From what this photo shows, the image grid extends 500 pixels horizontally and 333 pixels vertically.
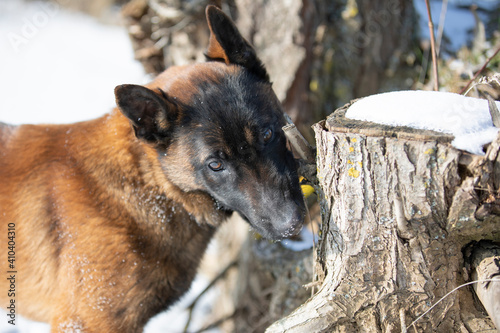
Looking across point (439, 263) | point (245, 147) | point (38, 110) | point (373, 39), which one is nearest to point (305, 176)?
point (245, 147)

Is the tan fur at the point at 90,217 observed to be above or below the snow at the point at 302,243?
above

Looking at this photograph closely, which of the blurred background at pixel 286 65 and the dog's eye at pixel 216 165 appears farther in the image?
the blurred background at pixel 286 65

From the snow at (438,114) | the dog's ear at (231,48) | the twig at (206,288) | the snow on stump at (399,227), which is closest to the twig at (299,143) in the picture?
the snow on stump at (399,227)

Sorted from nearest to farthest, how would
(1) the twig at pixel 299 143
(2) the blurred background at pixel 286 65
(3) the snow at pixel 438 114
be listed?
1. (3) the snow at pixel 438 114
2. (1) the twig at pixel 299 143
3. (2) the blurred background at pixel 286 65

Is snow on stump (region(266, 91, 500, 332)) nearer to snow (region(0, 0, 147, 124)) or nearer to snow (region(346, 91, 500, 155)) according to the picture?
snow (region(346, 91, 500, 155))

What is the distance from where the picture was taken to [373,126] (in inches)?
71.8

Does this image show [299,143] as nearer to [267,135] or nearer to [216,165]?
[267,135]

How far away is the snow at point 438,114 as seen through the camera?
1.68 m

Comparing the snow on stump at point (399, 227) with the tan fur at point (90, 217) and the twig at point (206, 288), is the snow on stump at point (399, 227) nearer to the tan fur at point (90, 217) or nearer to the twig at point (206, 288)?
the tan fur at point (90, 217)

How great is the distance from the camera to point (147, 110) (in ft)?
7.98

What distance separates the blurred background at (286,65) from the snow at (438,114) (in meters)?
1.92

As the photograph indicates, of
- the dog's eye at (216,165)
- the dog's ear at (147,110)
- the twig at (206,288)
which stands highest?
the dog's ear at (147,110)

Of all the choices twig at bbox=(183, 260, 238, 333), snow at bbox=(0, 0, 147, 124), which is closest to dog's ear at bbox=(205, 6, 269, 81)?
twig at bbox=(183, 260, 238, 333)

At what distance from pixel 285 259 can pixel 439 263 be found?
81.6 inches
